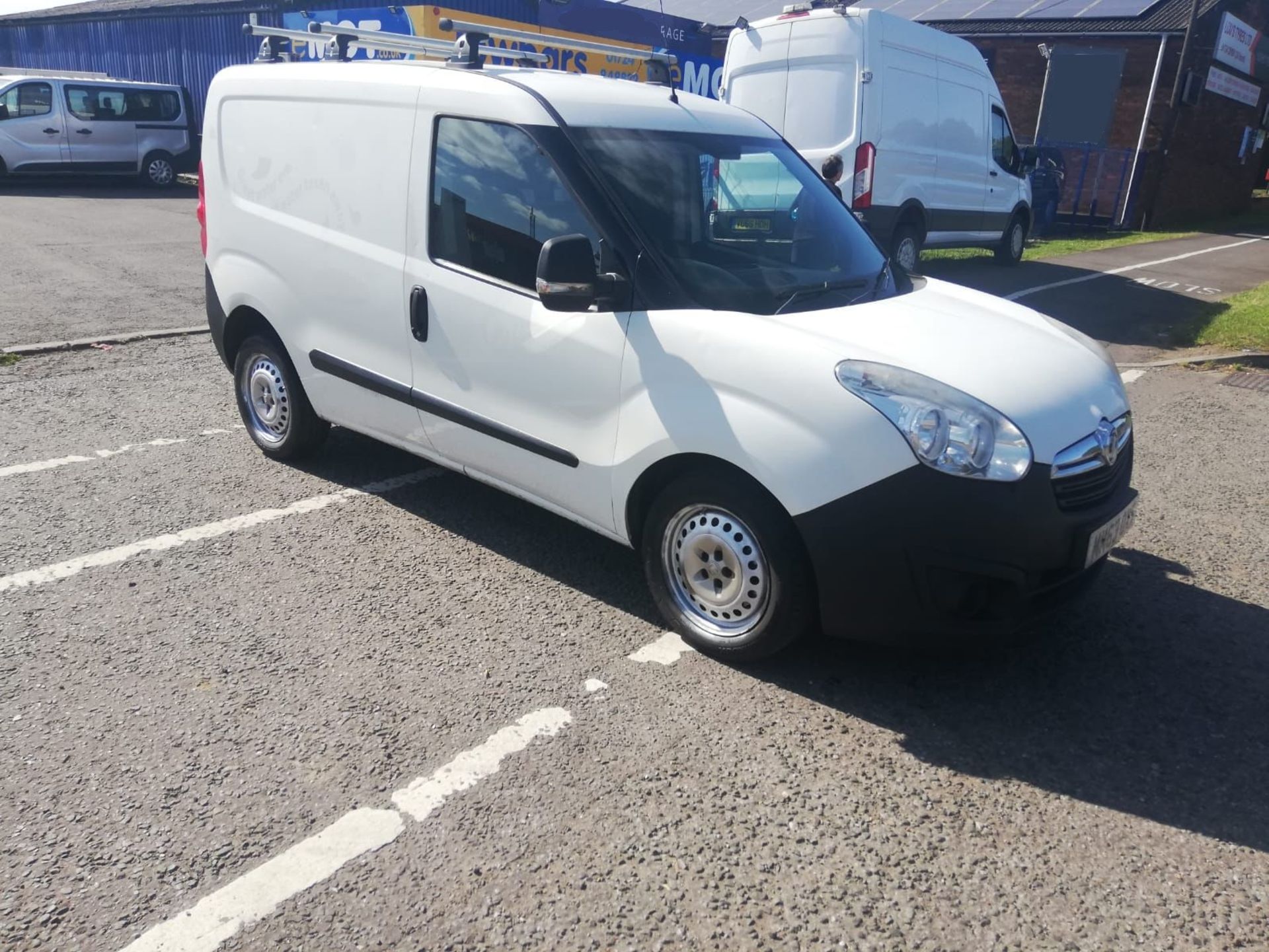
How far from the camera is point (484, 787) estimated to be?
286cm

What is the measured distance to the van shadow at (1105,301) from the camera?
9.54m

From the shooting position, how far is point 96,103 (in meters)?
19.5

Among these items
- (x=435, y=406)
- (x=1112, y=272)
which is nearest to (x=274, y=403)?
(x=435, y=406)

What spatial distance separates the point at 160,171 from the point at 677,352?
67.6 feet

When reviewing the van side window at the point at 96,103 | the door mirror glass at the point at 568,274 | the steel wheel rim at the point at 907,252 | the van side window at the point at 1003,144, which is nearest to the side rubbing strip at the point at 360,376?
the door mirror glass at the point at 568,274

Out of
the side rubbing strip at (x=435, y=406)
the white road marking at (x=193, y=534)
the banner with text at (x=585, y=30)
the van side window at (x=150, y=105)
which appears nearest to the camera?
the side rubbing strip at (x=435, y=406)

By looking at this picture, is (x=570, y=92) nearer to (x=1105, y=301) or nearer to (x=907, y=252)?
(x=907, y=252)

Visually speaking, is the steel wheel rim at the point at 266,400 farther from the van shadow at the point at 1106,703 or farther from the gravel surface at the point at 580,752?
the van shadow at the point at 1106,703

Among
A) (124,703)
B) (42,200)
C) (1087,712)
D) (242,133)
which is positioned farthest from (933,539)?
(42,200)

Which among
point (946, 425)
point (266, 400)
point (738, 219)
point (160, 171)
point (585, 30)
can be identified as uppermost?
point (585, 30)

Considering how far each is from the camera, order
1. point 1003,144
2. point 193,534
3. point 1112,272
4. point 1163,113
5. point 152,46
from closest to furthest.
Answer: point 193,534 → point 1003,144 → point 1112,272 → point 1163,113 → point 152,46

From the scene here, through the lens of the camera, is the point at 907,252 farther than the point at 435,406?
Yes

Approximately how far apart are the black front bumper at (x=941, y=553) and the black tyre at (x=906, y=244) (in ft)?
28.7

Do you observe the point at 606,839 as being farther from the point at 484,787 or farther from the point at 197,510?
the point at 197,510
